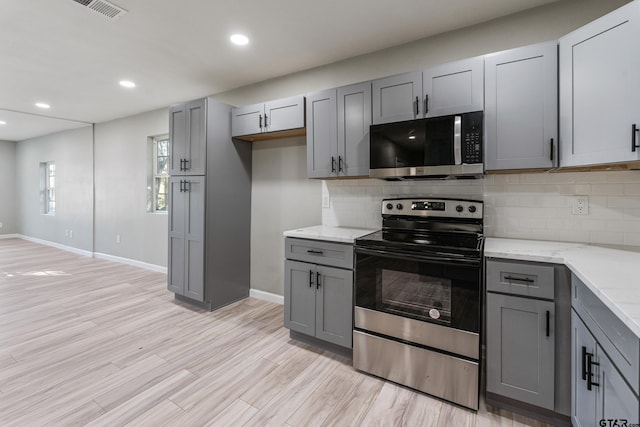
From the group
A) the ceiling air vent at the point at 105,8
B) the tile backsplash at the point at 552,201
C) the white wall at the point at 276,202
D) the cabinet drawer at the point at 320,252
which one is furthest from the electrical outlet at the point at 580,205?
the ceiling air vent at the point at 105,8

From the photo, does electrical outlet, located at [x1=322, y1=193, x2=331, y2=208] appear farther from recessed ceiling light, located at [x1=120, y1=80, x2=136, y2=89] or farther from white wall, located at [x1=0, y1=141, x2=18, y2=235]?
white wall, located at [x1=0, y1=141, x2=18, y2=235]

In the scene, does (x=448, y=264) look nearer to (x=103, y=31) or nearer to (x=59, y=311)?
(x=103, y=31)

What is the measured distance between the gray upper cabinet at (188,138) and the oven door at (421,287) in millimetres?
2146

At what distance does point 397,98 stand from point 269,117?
136 centimetres

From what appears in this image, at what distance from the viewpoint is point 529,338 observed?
163 centimetres

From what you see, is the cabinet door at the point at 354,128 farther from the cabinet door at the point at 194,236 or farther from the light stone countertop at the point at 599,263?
the cabinet door at the point at 194,236

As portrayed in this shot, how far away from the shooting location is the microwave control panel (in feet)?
6.42

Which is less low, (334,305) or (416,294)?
(416,294)

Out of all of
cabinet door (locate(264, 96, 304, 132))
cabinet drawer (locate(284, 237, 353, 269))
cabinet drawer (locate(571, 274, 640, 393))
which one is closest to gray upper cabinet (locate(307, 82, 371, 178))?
cabinet door (locate(264, 96, 304, 132))

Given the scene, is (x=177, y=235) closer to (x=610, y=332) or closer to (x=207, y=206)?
(x=207, y=206)

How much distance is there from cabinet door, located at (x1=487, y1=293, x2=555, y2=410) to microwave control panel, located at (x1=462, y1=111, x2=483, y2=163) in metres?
0.90

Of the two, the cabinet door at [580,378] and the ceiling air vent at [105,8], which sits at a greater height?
the ceiling air vent at [105,8]

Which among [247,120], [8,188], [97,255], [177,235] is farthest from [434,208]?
[8,188]

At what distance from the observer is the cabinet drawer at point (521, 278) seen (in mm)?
1585
